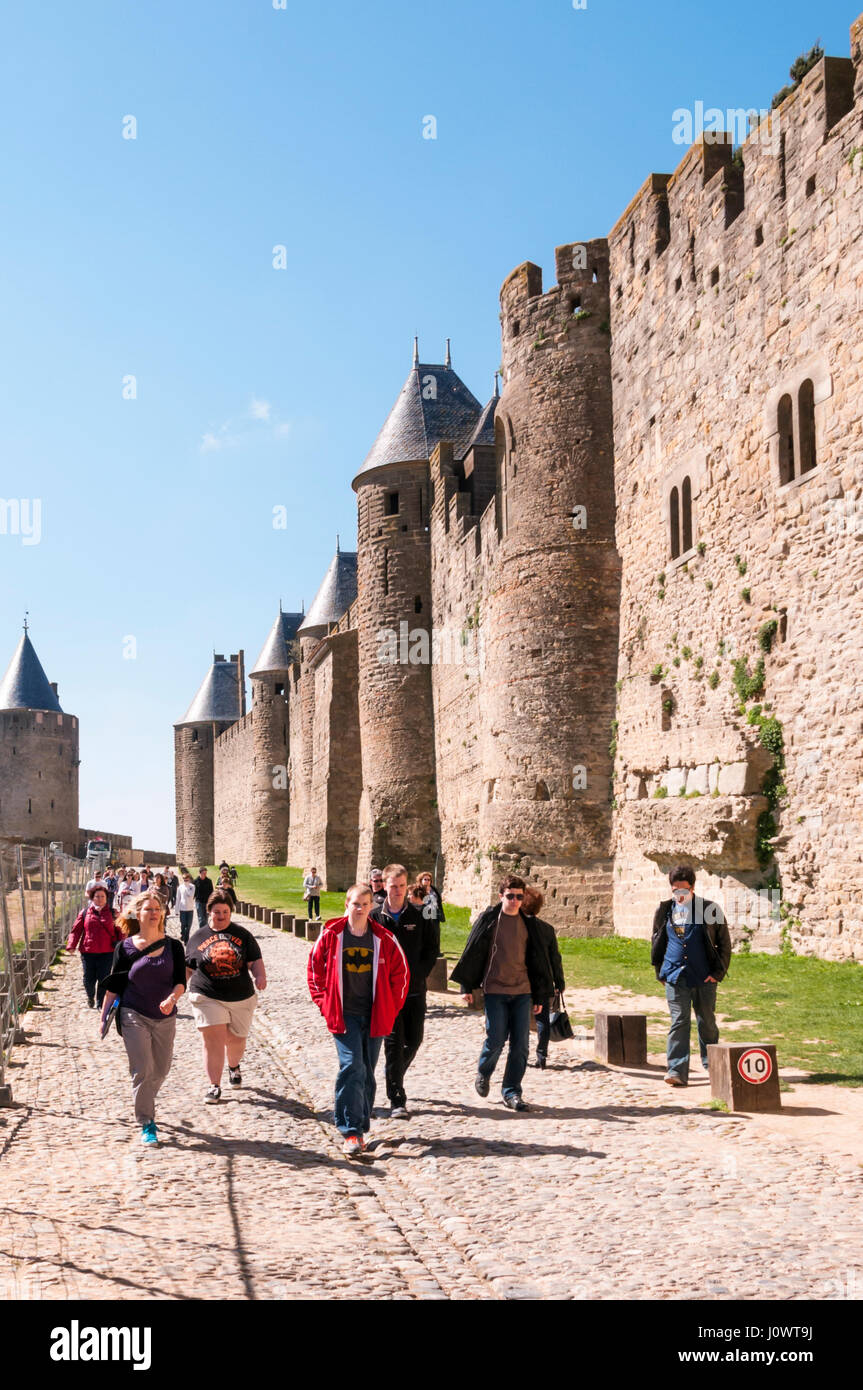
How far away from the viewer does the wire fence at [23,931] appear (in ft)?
32.2

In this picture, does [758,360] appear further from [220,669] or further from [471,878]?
[220,669]

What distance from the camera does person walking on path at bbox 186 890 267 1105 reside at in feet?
27.3

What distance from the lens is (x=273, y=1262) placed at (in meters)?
4.71

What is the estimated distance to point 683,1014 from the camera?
8.43 metres

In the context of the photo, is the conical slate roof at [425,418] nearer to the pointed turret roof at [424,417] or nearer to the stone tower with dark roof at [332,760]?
the pointed turret roof at [424,417]

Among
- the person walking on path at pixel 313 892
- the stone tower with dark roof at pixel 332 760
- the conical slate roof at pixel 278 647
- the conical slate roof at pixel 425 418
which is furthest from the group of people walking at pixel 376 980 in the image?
the conical slate roof at pixel 278 647

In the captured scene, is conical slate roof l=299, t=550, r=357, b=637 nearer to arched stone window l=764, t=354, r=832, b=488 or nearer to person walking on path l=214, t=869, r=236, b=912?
person walking on path l=214, t=869, r=236, b=912

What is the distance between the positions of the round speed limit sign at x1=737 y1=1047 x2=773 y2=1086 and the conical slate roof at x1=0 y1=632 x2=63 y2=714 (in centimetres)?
6764

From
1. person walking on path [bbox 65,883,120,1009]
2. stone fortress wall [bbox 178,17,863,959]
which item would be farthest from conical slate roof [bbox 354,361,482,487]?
person walking on path [bbox 65,883,120,1009]

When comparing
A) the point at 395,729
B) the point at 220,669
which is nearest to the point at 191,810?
the point at 220,669

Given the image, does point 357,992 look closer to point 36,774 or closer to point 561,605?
point 561,605

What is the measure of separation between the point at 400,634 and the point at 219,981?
2309 cm

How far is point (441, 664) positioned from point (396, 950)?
22.5 meters
